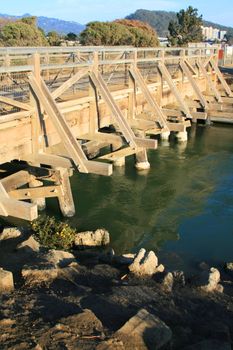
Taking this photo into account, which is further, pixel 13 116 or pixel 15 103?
pixel 13 116

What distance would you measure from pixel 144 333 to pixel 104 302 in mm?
1313

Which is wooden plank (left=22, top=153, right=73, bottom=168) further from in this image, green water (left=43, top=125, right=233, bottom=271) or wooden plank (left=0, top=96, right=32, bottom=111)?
green water (left=43, top=125, right=233, bottom=271)

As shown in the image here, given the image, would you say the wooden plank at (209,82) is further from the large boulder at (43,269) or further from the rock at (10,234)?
the large boulder at (43,269)

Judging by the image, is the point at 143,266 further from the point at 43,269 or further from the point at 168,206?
the point at 168,206

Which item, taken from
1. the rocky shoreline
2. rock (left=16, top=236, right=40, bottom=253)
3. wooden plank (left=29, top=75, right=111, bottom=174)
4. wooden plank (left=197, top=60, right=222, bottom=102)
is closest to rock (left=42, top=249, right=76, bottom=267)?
the rocky shoreline

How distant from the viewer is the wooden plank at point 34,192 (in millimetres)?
12891

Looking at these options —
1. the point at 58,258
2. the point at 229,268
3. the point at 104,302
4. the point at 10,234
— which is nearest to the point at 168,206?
the point at 229,268

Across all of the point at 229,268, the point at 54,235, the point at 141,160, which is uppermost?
the point at 141,160

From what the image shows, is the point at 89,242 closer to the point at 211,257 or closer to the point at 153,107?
the point at 211,257

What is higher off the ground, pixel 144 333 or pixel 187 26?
pixel 187 26

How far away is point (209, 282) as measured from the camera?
9.20 meters

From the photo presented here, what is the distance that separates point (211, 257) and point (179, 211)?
3.66 metres

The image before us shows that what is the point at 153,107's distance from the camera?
698 inches

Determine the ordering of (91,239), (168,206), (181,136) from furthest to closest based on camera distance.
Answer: (181,136), (168,206), (91,239)
